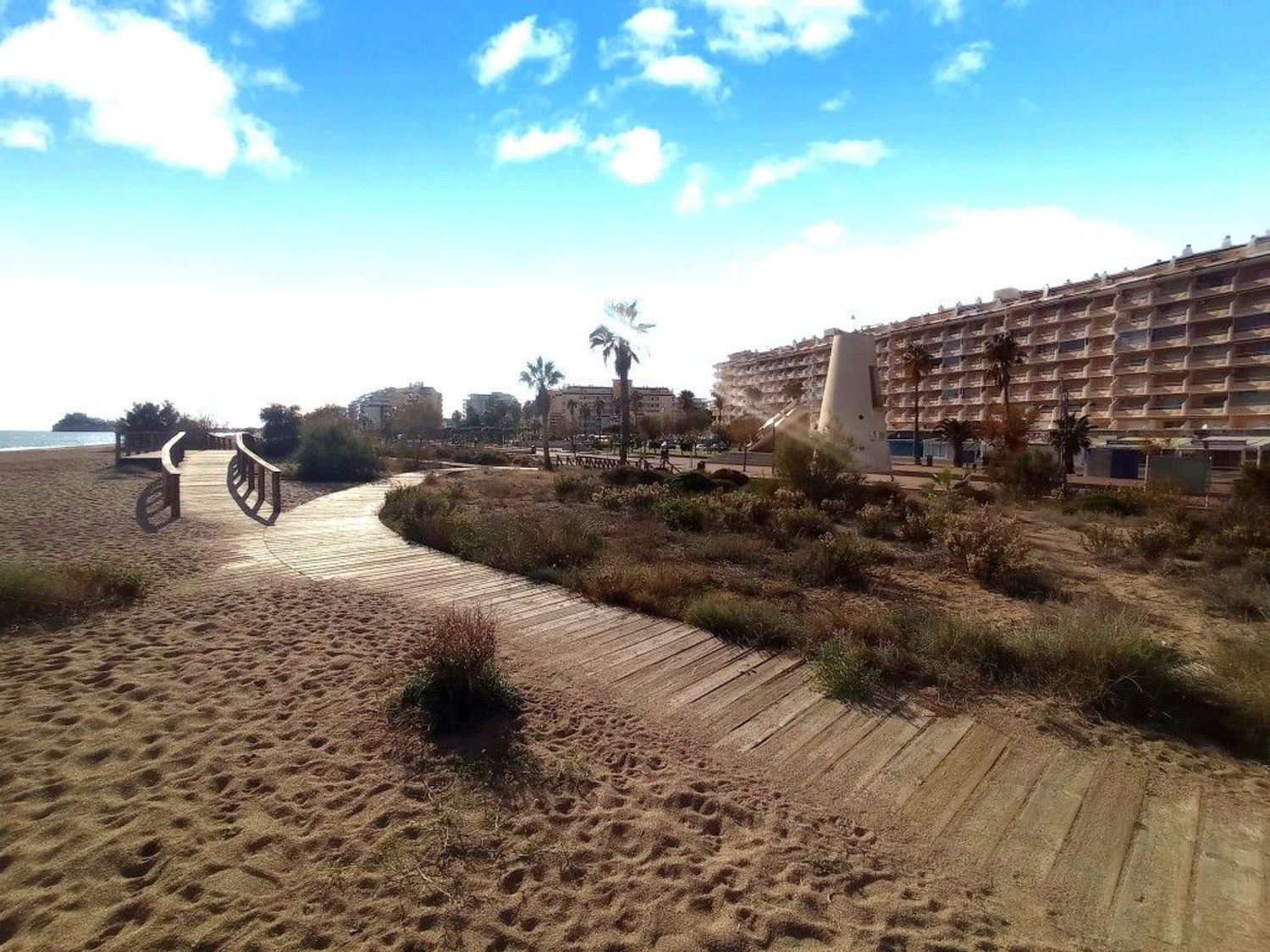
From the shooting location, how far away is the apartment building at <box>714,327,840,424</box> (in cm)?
10369

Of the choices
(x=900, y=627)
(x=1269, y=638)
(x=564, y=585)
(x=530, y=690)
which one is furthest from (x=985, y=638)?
(x=564, y=585)

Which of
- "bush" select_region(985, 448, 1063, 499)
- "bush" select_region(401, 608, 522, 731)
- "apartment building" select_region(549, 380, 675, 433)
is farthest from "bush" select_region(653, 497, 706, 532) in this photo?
"apartment building" select_region(549, 380, 675, 433)

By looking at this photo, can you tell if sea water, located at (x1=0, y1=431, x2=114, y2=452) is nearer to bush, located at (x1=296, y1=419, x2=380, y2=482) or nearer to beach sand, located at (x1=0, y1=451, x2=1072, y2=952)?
bush, located at (x1=296, y1=419, x2=380, y2=482)

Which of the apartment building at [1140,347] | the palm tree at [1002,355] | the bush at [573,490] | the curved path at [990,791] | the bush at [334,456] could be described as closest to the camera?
the curved path at [990,791]

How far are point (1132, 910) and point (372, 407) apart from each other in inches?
4271

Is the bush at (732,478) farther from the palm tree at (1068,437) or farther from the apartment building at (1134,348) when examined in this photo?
the apartment building at (1134,348)

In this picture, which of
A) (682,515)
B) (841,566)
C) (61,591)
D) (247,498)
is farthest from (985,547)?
(247,498)

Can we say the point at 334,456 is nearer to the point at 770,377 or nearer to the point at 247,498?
the point at 247,498

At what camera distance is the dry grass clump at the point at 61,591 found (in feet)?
20.5

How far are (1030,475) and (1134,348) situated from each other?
54991 mm

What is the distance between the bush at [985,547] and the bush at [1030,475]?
14.0 metres

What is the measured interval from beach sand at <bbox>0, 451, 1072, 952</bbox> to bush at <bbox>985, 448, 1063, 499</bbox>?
73.6 ft

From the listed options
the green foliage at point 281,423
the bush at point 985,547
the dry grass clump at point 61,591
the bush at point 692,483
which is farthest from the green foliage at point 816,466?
the green foliage at point 281,423

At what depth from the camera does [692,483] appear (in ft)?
71.6
